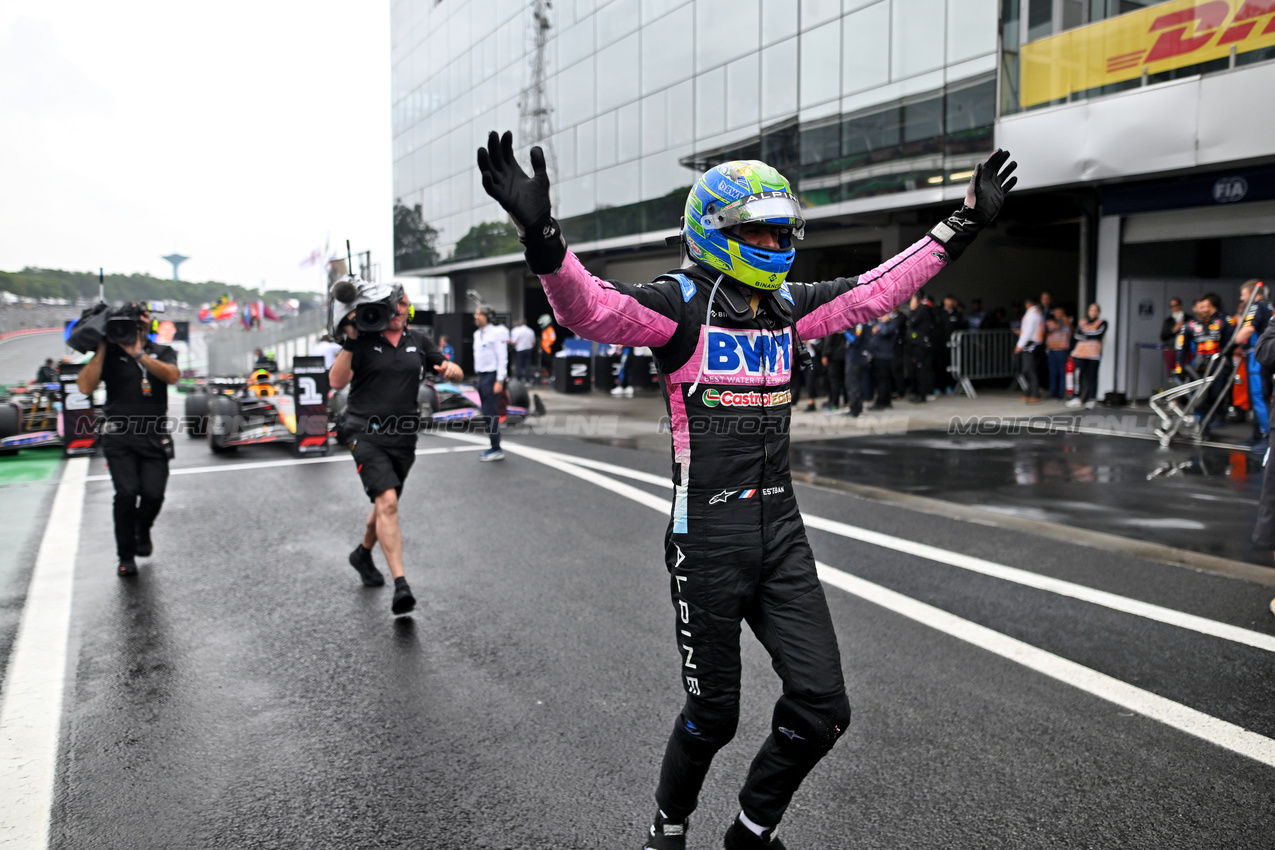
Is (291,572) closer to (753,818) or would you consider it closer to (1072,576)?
(753,818)

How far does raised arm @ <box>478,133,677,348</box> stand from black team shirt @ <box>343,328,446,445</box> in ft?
11.3

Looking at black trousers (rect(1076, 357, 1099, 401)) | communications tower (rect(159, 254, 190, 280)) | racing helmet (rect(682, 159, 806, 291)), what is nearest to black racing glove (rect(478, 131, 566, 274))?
racing helmet (rect(682, 159, 806, 291))

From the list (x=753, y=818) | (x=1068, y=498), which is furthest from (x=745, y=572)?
(x=1068, y=498)

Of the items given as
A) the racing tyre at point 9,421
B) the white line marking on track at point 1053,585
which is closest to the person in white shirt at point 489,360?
the white line marking on track at point 1053,585

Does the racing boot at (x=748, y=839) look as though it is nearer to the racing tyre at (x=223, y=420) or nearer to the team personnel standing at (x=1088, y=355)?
the racing tyre at (x=223, y=420)

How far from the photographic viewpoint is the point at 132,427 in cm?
645

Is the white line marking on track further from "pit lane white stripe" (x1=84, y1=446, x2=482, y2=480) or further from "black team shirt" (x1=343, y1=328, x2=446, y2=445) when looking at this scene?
"pit lane white stripe" (x1=84, y1=446, x2=482, y2=480)

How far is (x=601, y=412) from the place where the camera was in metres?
19.1

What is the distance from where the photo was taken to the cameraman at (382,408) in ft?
18.8

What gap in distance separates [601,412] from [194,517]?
36.9 ft

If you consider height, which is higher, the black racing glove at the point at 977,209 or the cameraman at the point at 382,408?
the black racing glove at the point at 977,209

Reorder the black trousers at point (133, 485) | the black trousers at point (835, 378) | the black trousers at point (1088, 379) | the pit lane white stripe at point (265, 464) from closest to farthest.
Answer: the black trousers at point (133, 485)
the pit lane white stripe at point (265, 464)
the black trousers at point (1088, 379)
the black trousers at point (835, 378)

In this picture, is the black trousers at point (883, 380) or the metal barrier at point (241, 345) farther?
the metal barrier at point (241, 345)

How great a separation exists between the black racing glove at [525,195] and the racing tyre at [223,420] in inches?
472
